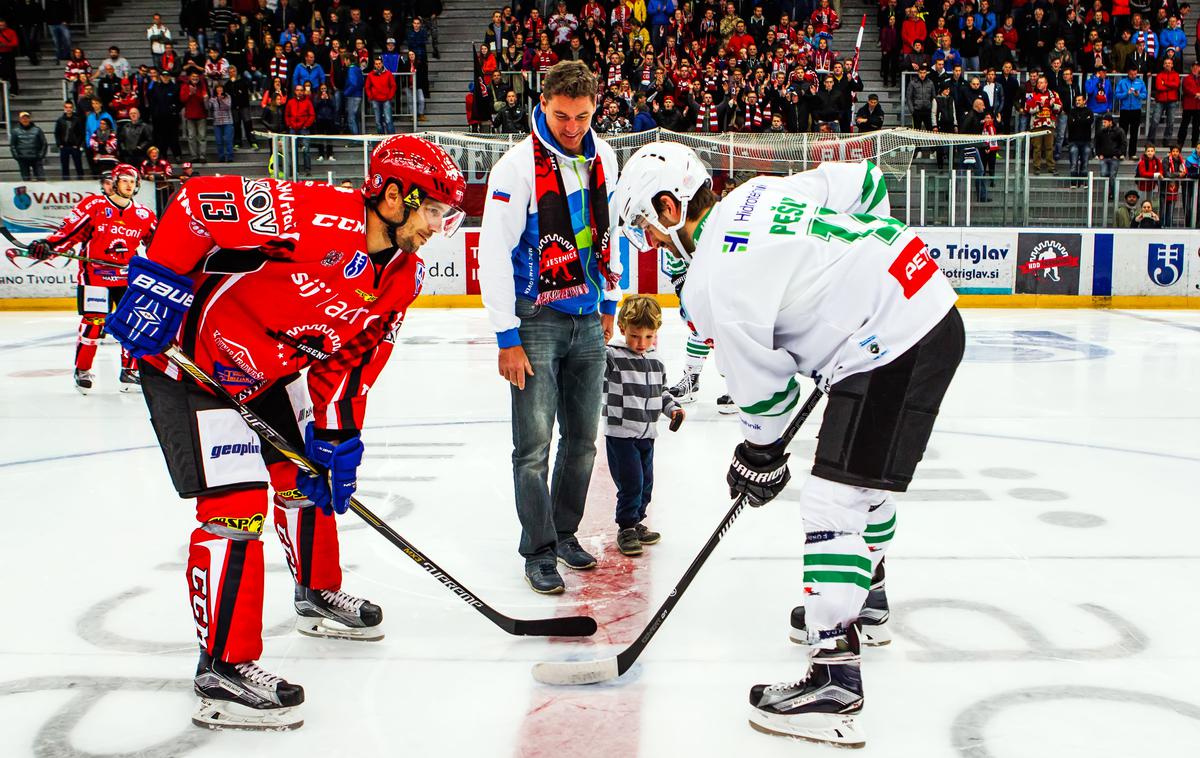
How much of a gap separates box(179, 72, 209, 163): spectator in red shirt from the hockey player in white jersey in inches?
548

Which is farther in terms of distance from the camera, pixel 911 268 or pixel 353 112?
pixel 353 112

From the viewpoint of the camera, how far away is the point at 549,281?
328cm

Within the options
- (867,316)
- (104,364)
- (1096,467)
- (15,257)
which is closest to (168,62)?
(15,257)

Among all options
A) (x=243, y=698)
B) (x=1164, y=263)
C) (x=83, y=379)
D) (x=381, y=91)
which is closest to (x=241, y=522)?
(x=243, y=698)

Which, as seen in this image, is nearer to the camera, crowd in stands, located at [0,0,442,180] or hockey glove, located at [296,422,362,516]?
hockey glove, located at [296,422,362,516]

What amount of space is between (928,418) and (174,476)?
1669 mm

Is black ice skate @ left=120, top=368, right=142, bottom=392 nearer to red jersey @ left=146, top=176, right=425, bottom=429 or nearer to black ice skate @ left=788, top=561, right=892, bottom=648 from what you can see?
red jersey @ left=146, top=176, right=425, bottom=429

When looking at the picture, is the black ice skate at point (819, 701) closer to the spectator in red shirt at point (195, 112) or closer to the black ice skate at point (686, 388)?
the black ice skate at point (686, 388)

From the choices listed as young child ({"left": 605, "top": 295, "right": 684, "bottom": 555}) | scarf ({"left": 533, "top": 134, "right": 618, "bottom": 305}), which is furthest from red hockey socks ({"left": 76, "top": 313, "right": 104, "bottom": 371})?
scarf ({"left": 533, "top": 134, "right": 618, "bottom": 305})

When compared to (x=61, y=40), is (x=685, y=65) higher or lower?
lower

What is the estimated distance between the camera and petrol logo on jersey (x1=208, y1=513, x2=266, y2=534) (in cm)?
246

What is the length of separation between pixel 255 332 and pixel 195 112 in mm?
13584

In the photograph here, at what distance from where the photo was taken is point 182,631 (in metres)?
3.01

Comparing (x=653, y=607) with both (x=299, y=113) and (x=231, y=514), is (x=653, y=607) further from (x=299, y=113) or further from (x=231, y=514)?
(x=299, y=113)
